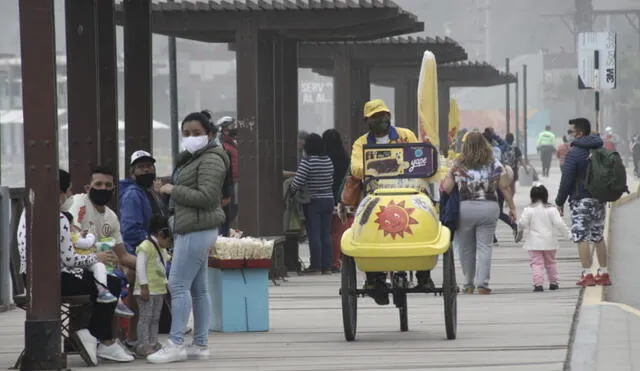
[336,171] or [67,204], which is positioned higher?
[67,204]

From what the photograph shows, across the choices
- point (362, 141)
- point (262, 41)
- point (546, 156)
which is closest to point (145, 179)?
point (362, 141)

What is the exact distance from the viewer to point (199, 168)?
13.1 m

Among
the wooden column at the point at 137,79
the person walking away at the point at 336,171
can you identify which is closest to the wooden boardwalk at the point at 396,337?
the wooden column at the point at 137,79

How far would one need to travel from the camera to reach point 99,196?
13266mm

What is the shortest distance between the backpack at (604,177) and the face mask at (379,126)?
189 inches

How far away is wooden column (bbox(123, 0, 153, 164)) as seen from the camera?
1645 cm

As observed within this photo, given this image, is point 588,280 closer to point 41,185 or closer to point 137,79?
point 137,79

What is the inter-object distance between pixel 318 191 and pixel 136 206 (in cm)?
921

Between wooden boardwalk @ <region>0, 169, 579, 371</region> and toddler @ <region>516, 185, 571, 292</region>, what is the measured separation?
27 centimetres

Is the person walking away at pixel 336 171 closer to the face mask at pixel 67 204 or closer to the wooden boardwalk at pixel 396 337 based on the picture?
the wooden boardwalk at pixel 396 337

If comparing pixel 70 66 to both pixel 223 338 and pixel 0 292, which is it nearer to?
pixel 223 338

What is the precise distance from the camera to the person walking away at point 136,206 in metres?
14.0

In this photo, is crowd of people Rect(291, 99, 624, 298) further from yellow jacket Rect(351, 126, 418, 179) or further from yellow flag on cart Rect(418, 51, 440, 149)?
yellow jacket Rect(351, 126, 418, 179)

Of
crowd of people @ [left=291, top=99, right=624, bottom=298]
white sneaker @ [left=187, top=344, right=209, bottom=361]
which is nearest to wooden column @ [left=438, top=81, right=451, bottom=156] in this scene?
crowd of people @ [left=291, top=99, right=624, bottom=298]
